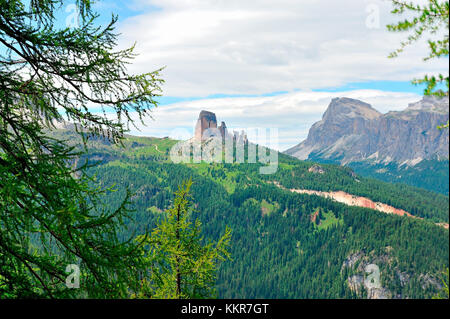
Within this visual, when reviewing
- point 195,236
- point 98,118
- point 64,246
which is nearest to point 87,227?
point 64,246

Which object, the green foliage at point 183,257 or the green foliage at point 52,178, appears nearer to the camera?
the green foliage at point 52,178

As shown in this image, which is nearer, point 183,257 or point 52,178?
point 52,178

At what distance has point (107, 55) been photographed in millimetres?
7531

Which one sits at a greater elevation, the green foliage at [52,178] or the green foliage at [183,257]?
the green foliage at [52,178]

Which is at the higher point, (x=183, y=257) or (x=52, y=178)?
(x=52, y=178)

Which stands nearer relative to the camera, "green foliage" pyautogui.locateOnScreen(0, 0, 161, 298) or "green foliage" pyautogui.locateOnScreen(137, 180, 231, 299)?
"green foliage" pyautogui.locateOnScreen(0, 0, 161, 298)

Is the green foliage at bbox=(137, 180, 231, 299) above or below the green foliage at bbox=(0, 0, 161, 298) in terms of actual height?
below

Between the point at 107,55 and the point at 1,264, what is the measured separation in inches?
162

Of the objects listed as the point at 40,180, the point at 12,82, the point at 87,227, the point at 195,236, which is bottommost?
the point at 195,236

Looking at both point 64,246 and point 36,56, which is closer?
point 64,246

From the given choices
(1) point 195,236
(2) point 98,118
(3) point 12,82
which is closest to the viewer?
(3) point 12,82

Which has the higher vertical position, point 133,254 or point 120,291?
point 133,254

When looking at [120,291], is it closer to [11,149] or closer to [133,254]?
[133,254]
